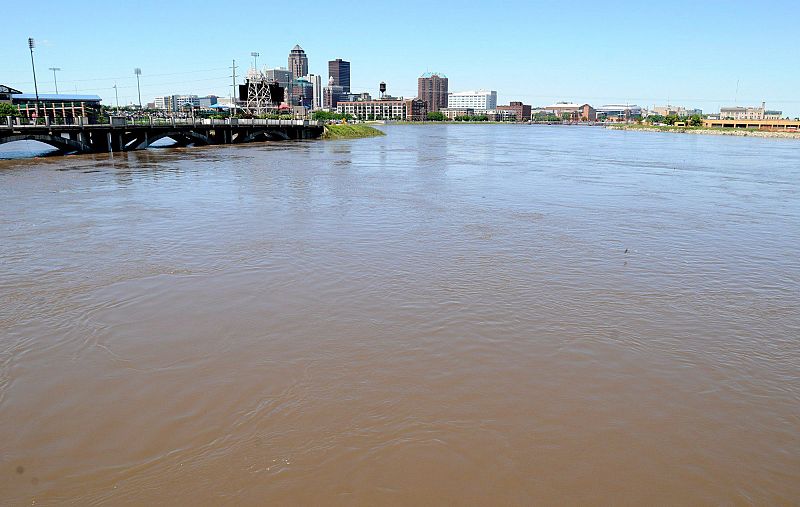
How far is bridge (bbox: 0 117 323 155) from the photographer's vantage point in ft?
151

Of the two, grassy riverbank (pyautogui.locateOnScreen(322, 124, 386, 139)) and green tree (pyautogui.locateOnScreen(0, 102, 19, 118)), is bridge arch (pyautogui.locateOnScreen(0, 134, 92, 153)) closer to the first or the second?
grassy riverbank (pyautogui.locateOnScreen(322, 124, 386, 139))

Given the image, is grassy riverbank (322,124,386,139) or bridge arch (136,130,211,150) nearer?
bridge arch (136,130,211,150)

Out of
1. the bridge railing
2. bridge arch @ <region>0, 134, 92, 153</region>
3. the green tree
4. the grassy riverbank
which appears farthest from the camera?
the grassy riverbank

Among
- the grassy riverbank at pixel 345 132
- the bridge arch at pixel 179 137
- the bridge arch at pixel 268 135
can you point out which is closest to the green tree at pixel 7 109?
the bridge arch at pixel 179 137

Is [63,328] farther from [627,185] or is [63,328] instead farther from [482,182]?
[627,185]

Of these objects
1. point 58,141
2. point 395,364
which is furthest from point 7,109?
point 395,364

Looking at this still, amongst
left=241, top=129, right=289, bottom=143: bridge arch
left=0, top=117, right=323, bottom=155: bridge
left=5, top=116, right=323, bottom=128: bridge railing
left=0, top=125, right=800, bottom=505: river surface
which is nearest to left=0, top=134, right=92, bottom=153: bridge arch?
left=0, top=117, right=323, bottom=155: bridge

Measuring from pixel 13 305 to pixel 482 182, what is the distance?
27554mm

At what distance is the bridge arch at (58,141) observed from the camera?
44.4 m

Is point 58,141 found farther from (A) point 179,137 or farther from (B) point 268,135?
(B) point 268,135

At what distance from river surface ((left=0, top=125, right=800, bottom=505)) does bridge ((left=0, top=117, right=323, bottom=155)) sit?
32201mm

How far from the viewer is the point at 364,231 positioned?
62.6ft

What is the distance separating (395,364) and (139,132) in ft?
191

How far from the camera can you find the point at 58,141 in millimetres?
48656
